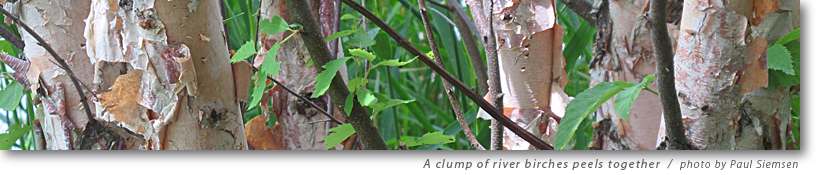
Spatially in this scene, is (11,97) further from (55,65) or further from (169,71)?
(169,71)

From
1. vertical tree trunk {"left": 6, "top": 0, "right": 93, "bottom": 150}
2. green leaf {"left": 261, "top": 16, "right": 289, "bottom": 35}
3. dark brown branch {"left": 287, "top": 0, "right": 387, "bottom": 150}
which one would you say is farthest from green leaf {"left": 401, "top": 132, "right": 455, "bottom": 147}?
vertical tree trunk {"left": 6, "top": 0, "right": 93, "bottom": 150}

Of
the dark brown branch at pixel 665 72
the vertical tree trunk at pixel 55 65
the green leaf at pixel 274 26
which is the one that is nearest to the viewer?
the dark brown branch at pixel 665 72

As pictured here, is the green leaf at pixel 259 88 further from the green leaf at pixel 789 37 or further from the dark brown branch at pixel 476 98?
the green leaf at pixel 789 37

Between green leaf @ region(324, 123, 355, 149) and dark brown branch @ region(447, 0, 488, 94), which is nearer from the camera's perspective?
green leaf @ region(324, 123, 355, 149)

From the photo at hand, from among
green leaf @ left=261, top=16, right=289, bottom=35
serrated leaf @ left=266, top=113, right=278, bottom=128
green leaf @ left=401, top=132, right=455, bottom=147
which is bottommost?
green leaf @ left=401, top=132, right=455, bottom=147

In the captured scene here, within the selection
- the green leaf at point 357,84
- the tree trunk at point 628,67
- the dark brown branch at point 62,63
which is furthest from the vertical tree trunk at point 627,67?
the dark brown branch at point 62,63

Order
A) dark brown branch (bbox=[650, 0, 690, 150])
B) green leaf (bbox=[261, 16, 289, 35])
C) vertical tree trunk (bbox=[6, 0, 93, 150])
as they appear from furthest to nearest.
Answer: vertical tree trunk (bbox=[6, 0, 93, 150])
green leaf (bbox=[261, 16, 289, 35])
dark brown branch (bbox=[650, 0, 690, 150])

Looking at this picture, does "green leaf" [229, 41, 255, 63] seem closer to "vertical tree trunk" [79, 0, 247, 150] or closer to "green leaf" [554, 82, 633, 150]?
"vertical tree trunk" [79, 0, 247, 150]

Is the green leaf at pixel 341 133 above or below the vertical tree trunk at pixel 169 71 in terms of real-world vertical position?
below

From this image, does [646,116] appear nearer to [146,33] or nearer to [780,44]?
[780,44]
